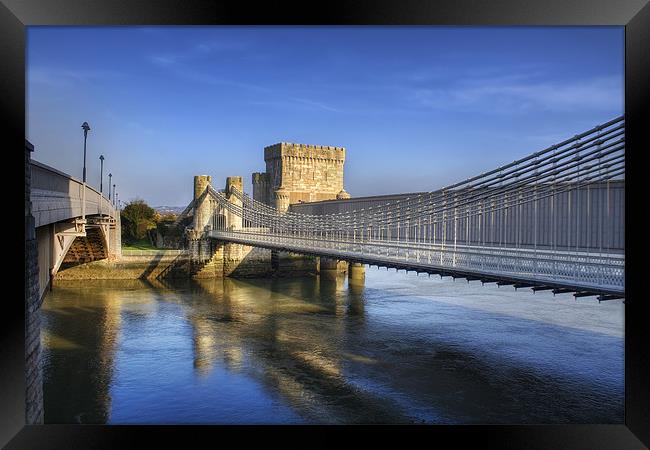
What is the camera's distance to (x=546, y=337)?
15219mm

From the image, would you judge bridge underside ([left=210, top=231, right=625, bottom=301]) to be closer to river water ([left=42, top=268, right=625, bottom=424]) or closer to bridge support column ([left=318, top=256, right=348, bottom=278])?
river water ([left=42, top=268, right=625, bottom=424])

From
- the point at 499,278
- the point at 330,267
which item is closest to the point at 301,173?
the point at 330,267

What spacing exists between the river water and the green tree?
43.3ft

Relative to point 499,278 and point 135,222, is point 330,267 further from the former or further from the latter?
point 499,278

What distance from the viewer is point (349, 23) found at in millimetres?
5801

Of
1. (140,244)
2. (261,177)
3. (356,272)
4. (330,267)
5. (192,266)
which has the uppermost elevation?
(261,177)

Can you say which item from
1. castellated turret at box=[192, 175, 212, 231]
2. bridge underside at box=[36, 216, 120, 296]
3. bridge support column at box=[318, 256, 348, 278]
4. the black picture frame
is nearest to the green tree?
castellated turret at box=[192, 175, 212, 231]

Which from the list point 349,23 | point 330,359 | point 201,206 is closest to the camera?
point 349,23

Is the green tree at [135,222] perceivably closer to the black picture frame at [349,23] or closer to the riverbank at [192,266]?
the riverbank at [192,266]

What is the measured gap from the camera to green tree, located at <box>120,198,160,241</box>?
3600 centimetres

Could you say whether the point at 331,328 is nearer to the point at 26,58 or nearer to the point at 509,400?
the point at 509,400

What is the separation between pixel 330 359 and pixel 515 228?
27.0 feet

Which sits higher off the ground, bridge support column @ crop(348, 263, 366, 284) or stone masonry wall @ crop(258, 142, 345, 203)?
stone masonry wall @ crop(258, 142, 345, 203)

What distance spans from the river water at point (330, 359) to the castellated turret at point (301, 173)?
17.6m
